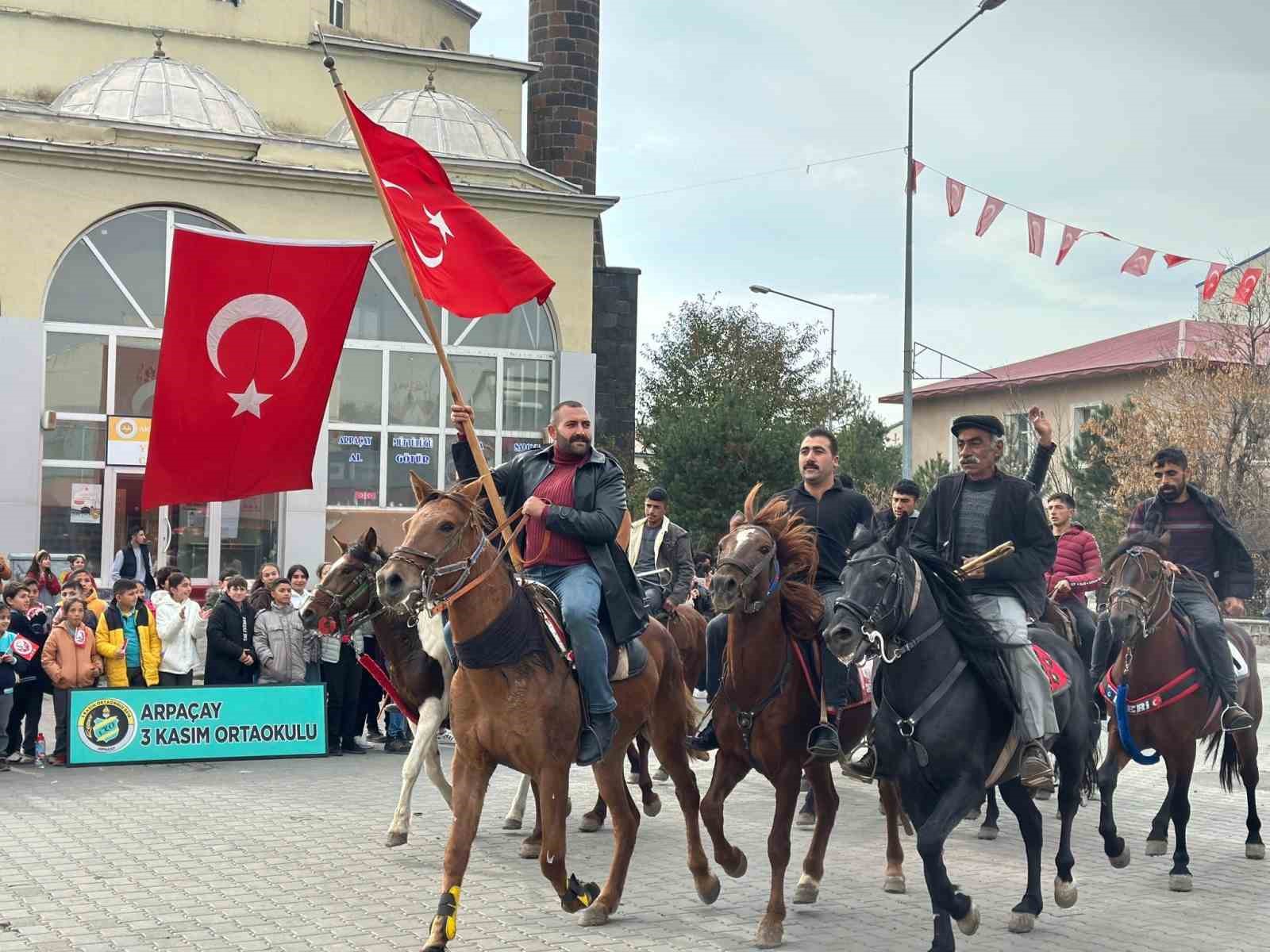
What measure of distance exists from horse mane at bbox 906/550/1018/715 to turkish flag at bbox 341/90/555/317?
131 inches

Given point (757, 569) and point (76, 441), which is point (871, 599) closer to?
point (757, 569)

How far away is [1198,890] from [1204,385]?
29322 millimetres

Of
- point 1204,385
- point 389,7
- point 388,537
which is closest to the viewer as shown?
point 388,537

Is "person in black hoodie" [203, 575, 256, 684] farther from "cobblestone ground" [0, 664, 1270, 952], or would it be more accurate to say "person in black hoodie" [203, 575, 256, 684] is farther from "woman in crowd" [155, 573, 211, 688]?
"cobblestone ground" [0, 664, 1270, 952]

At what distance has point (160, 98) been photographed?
30891mm

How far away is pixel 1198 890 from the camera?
8898mm

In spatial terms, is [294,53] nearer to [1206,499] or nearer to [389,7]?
[389,7]

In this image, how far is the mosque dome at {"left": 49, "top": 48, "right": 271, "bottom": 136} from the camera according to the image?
30531 millimetres

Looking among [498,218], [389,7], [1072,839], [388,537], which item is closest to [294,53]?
[389,7]

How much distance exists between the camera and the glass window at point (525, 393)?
1252 inches

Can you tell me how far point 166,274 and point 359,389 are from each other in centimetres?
442

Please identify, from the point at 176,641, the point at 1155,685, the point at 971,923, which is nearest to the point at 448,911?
the point at 971,923

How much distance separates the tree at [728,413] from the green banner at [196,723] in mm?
19420

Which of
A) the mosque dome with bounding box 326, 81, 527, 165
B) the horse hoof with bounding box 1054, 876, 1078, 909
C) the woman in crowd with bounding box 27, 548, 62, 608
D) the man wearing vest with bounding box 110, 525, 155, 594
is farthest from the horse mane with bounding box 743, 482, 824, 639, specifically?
the mosque dome with bounding box 326, 81, 527, 165
